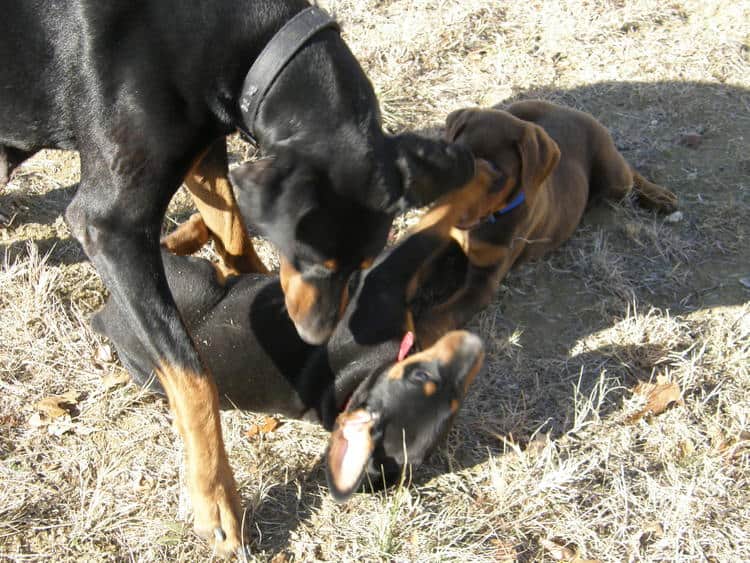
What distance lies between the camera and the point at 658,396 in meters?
3.77

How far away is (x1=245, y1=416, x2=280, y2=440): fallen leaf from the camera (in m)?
3.76

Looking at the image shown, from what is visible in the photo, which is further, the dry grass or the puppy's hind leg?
the puppy's hind leg

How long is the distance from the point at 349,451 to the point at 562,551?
999 millimetres

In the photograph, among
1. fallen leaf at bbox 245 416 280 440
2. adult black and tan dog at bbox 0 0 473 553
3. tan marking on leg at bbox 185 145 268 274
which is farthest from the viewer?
tan marking on leg at bbox 185 145 268 274

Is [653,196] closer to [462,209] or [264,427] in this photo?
[462,209]

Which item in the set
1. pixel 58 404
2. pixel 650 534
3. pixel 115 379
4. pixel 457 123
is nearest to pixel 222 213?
pixel 115 379

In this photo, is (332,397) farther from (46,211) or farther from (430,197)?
(46,211)

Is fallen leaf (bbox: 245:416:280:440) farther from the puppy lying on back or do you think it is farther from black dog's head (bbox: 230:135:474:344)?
black dog's head (bbox: 230:135:474:344)

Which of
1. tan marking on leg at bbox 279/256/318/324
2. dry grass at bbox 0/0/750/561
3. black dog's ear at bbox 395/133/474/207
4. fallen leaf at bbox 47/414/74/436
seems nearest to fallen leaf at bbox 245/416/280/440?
dry grass at bbox 0/0/750/561

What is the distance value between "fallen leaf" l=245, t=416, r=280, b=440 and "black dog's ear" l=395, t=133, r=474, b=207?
4.98ft

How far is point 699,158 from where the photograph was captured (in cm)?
512

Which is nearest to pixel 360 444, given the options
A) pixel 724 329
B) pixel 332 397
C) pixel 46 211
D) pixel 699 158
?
pixel 332 397

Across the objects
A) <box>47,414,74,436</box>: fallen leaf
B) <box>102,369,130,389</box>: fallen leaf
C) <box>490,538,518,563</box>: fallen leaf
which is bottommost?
<box>490,538,518,563</box>: fallen leaf

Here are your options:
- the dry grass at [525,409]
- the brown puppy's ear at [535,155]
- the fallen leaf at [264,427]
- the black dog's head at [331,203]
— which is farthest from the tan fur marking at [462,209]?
the fallen leaf at [264,427]
